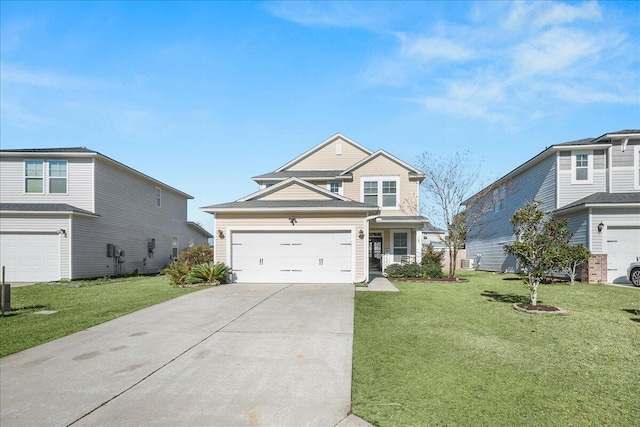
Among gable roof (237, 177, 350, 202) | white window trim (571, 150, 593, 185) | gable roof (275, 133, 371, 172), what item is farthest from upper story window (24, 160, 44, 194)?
white window trim (571, 150, 593, 185)

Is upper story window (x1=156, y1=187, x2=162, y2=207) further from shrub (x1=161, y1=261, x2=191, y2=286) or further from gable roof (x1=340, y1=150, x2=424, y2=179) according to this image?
gable roof (x1=340, y1=150, x2=424, y2=179)

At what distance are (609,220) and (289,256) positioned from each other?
13.6 metres

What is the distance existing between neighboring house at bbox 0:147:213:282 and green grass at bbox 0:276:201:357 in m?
2.28

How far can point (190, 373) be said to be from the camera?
18.6ft

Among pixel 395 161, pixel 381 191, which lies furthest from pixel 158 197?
pixel 395 161

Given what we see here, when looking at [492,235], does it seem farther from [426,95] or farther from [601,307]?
[601,307]

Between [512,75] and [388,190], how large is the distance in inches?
371

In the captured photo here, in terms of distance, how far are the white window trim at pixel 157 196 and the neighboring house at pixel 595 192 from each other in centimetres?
2084

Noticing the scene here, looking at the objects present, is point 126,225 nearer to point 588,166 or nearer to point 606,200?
point 606,200

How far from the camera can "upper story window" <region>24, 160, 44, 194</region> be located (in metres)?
19.3

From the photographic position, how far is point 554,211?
18406 millimetres

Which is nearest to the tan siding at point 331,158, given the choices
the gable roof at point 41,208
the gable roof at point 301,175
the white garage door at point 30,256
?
the gable roof at point 301,175

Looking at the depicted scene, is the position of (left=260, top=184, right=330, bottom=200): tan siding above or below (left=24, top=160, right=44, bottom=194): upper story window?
below

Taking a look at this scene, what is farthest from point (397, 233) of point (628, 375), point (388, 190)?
point (628, 375)
